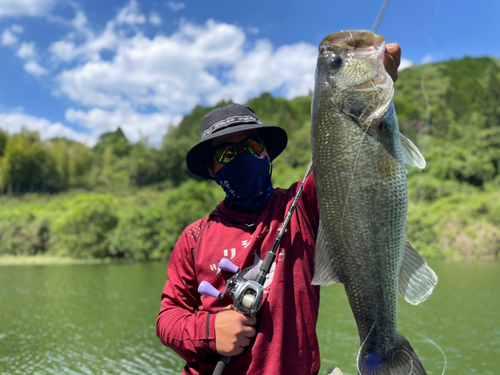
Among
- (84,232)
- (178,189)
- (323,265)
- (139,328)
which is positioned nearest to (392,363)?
(323,265)

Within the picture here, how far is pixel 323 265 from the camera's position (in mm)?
1938

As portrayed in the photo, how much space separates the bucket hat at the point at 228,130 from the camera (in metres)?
→ 2.29

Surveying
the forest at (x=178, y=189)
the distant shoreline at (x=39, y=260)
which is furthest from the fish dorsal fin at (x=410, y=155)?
the distant shoreline at (x=39, y=260)

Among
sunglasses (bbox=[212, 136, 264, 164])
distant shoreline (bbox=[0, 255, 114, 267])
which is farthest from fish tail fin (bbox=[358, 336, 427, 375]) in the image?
distant shoreline (bbox=[0, 255, 114, 267])

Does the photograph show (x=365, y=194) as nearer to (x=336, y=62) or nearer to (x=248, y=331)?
(x=336, y=62)

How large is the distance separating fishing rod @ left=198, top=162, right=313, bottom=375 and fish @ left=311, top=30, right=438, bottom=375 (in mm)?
223

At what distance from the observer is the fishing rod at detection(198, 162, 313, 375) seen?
6.17 feet

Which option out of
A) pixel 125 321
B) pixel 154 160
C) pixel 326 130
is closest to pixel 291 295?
pixel 326 130

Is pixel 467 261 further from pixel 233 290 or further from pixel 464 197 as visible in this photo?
pixel 233 290

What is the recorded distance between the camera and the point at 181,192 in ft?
138

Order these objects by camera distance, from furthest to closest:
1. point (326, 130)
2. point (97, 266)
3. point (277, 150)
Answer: point (97, 266) < point (277, 150) < point (326, 130)

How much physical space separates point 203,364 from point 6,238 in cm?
4752

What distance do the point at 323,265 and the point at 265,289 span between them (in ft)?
1.09

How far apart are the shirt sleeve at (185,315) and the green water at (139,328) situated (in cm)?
1063
